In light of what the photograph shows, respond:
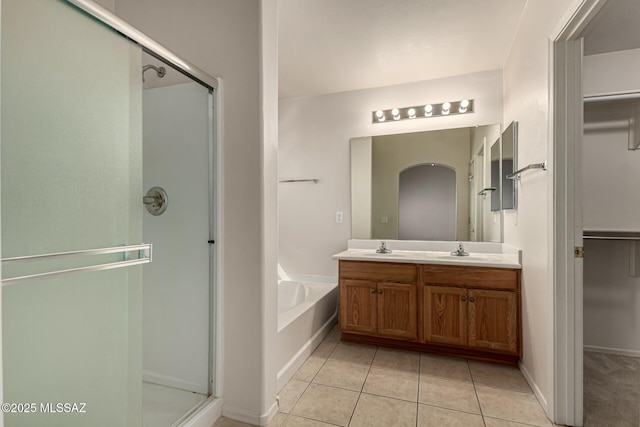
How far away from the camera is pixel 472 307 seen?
7.27 ft

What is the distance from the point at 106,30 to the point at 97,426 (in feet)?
4.56

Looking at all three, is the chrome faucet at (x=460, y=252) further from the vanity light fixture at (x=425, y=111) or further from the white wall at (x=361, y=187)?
the vanity light fixture at (x=425, y=111)

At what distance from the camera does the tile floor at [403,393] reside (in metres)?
1.58

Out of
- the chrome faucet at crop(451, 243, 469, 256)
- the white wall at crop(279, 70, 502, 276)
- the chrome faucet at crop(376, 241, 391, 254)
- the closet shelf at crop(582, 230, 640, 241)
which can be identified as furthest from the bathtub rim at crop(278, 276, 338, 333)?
the closet shelf at crop(582, 230, 640, 241)

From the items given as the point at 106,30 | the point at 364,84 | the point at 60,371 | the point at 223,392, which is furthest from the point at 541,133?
the point at 60,371

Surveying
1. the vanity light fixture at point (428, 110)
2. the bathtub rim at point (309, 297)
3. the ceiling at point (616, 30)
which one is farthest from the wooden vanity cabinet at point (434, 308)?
the ceiling at point (616, 30)

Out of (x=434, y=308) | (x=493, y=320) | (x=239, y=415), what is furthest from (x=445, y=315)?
(x=239, y=415)

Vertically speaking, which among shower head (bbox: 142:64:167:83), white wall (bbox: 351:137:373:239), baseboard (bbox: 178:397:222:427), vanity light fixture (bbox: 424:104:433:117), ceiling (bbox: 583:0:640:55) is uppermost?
ceiling (bbox: 583:0:640:55)

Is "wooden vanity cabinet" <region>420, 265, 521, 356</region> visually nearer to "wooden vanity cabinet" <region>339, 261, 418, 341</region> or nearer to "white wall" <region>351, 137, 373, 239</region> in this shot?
"wooden vanity cabinet" <region>339, 261, 418, 341</region>

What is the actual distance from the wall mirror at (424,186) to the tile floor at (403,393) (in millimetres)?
1125

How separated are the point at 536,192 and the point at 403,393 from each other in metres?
1.44

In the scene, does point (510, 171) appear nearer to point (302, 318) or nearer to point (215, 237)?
point (302, 318)

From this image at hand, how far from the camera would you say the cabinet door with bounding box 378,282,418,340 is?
2.36 meters

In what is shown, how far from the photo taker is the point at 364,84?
2996 mm
